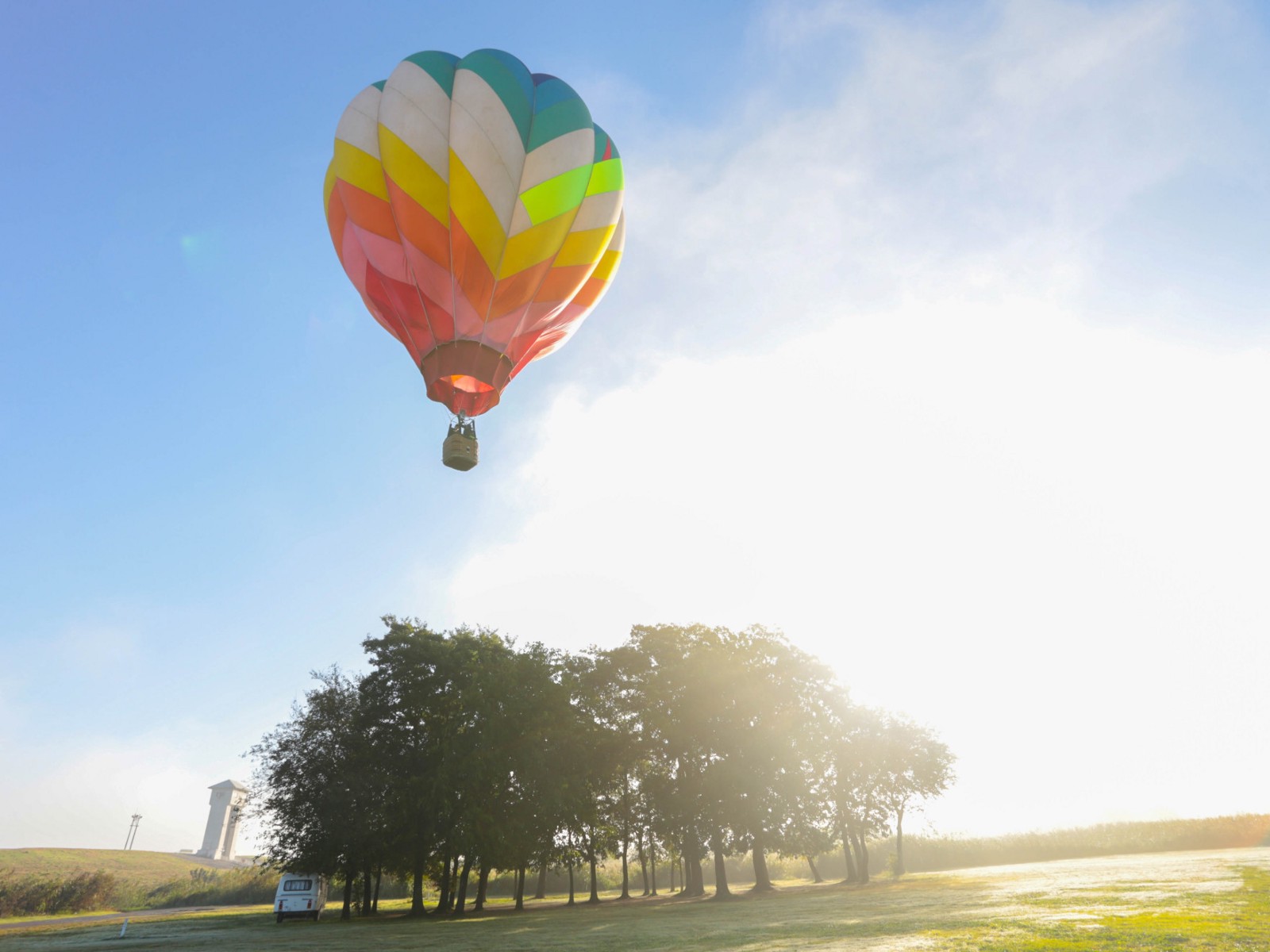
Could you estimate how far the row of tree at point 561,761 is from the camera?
103 ft

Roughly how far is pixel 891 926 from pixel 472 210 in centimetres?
1711

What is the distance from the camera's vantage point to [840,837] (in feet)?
155

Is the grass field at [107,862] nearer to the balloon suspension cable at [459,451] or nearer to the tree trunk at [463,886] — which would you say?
the tree trunk at [463,886]

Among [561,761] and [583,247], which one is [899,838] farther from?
[583,247]

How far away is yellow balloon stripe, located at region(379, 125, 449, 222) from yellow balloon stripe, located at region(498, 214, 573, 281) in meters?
1.49

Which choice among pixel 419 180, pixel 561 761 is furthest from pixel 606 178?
pixel 561 761

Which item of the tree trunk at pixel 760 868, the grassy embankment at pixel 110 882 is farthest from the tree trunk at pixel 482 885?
the tree trunk at pixel 760 868

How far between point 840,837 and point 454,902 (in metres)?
25.7

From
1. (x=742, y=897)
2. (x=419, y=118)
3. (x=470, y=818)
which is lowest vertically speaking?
(x=742, y=897)

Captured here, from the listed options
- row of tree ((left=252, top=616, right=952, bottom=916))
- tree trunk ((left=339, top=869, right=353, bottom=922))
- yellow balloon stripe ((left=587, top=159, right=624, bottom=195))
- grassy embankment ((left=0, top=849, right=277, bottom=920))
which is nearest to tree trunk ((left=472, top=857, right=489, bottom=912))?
row of tree ((left=252, top=616, right=952, bottom=916))

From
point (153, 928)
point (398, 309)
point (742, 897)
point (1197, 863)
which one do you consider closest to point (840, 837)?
point (742, 897)

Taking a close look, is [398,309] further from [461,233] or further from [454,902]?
[454,902]

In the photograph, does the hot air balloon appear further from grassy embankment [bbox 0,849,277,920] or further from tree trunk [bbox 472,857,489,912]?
grassy embankment [bbox 0,849,277,920]

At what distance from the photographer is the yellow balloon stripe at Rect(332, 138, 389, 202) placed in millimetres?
15344
